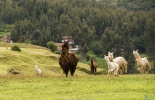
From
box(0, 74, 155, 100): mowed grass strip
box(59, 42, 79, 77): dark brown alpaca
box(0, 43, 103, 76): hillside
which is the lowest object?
box(0, 43, 103, 76): hillside

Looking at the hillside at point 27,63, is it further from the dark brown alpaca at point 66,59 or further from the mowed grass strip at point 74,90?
the mowed grass strip at point 74,90

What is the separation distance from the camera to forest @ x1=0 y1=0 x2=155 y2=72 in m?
146

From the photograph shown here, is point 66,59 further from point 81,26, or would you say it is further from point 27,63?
point 81,26

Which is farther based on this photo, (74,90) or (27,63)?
(27,63)

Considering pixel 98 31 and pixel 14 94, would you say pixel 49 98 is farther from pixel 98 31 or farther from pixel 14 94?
pixel 98 31

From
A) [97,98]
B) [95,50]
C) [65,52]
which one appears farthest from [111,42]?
[97,98]

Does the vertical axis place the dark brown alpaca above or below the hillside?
above

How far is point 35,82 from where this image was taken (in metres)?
21.2

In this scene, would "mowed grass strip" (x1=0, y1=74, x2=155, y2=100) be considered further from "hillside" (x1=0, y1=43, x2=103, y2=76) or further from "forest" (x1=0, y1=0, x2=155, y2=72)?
"forest" (x1=0, y1=0, x2=155, y2=72)

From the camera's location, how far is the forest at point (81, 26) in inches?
5733

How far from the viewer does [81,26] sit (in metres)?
162

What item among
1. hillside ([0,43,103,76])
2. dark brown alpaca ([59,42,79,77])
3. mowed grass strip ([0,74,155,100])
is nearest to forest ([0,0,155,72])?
hillside ([0,43,103,76])

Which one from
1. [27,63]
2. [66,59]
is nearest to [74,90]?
[66,59]

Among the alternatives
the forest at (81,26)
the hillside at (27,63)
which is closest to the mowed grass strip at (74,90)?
the hillside at (27,63)
